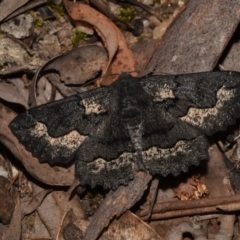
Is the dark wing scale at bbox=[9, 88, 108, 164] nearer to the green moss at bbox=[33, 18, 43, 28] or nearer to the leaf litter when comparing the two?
the leaf litter

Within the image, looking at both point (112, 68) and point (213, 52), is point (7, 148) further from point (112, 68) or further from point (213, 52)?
point (213, 52)

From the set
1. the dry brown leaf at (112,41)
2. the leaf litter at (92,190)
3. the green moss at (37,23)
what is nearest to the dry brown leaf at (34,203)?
the leaf litter at (92,190)

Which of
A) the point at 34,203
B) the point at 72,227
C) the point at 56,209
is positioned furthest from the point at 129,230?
the point at 34,203

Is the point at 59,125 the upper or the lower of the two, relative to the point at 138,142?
lower

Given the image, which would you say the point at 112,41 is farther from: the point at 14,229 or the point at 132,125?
the point at 14,229

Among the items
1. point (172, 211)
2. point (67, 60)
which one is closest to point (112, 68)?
point (67, 60)

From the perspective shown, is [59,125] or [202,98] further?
[59,125]

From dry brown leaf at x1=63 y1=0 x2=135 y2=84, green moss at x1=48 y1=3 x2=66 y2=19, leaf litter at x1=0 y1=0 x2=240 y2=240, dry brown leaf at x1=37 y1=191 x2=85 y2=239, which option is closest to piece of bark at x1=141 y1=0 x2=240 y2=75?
leaf litter at x1=0 y1=0 x2=240 y2=240
